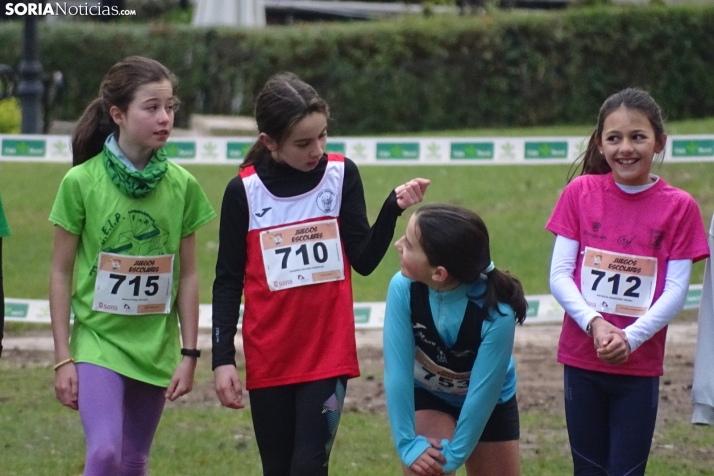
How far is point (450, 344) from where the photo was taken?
378 cm

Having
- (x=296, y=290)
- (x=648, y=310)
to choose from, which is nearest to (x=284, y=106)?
(x=296, y=290)

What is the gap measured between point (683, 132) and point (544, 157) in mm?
7515

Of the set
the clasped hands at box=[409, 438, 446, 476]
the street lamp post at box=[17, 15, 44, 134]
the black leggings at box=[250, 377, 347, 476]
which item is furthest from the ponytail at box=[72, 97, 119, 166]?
the street lamp post at box=[17, 15, 44, 134]

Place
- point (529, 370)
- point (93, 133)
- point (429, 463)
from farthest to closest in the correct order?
point (529, 370) → point (93, 133) → point (429, 463)

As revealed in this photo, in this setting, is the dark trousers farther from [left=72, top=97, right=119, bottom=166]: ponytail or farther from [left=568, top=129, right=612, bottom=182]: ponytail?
[left=72, top=97, right=119, bottom=166]: ponytail

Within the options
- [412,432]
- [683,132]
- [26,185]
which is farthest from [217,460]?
[683,132]

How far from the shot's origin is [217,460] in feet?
18.5

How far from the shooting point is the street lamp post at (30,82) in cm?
1125

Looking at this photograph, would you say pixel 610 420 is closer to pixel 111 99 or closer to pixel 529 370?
pixel 111 99

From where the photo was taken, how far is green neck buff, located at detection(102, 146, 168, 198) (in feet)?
13.0

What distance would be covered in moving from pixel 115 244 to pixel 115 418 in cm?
61

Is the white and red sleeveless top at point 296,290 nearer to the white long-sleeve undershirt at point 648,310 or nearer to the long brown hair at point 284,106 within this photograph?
the long brown hair at point 284,106

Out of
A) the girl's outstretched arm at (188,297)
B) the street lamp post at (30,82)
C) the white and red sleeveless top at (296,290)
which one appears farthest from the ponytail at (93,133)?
the street lamp post at (30,82)

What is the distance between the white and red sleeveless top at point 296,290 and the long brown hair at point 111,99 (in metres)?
0.50
